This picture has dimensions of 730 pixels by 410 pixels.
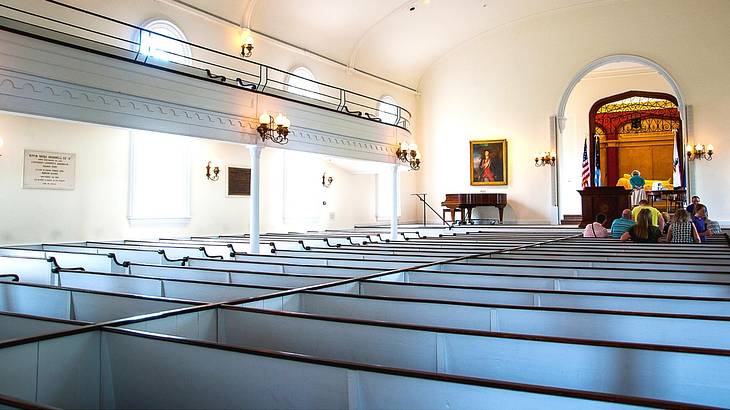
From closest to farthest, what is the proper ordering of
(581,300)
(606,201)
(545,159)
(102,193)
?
(581,300)
(102,193)
(606,201)
(545,159)

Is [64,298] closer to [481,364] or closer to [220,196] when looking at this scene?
[481,364]

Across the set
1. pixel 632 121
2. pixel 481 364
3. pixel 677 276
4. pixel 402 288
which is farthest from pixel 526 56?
pixel 481 364

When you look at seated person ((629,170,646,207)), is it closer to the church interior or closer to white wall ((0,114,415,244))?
the church interior

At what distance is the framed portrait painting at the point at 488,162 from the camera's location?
17875mm

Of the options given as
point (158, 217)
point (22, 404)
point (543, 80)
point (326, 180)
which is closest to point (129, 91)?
point (158, 217)

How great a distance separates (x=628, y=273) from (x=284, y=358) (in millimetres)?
3609

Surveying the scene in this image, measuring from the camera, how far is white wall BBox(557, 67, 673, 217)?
18641mm

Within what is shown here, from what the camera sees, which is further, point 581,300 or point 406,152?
point 406,152

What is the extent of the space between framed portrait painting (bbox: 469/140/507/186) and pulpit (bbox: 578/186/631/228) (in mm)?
5825

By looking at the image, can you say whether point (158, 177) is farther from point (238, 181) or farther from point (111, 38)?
point (111, 38)

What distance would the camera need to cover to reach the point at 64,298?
12.7 feet

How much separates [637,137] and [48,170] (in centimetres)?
1884

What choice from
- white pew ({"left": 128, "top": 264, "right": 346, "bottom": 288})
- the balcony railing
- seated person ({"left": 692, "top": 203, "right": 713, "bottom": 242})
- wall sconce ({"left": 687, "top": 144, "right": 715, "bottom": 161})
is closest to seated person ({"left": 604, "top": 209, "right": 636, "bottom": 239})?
seated person ({"left": 692, "top": 203, "right": 713, "bottom": 242})

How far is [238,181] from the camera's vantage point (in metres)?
13.3
